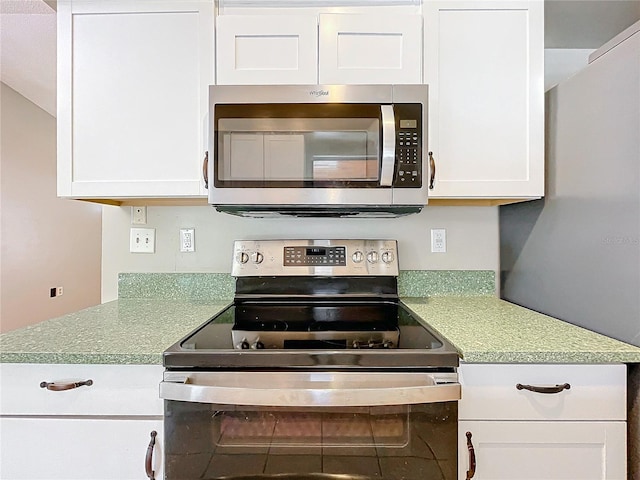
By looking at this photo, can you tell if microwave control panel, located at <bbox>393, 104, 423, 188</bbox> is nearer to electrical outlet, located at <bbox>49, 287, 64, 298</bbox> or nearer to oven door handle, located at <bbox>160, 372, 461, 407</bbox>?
oven door handle, located at <bbox>160, 372, 461, 407</bbox>

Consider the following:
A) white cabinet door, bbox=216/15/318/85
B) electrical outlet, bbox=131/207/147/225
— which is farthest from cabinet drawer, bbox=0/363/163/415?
white cabinet door, bbox=216/15/318/85

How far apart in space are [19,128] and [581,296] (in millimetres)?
3831

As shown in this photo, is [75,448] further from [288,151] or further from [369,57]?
[369,57]

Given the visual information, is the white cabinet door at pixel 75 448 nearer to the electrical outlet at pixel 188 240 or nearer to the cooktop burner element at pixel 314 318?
the cooktop burner element at pixel 314 318

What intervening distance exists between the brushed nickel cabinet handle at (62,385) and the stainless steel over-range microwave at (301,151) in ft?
2.04

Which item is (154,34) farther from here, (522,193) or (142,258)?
(522,193)

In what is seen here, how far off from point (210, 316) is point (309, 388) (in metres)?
0.57

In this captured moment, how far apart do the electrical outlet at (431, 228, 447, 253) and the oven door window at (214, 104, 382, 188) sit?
0.55 metres

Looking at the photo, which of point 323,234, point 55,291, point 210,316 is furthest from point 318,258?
point 55,291

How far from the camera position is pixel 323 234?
1.70 meters

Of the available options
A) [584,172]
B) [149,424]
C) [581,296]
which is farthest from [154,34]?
[581,296]

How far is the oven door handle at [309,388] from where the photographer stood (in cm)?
92

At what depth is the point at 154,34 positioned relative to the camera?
1.38 metres

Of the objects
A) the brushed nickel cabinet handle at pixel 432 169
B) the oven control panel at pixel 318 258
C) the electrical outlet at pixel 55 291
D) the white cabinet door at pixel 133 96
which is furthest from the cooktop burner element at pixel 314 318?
the electrical outlet at pixel 55 291
